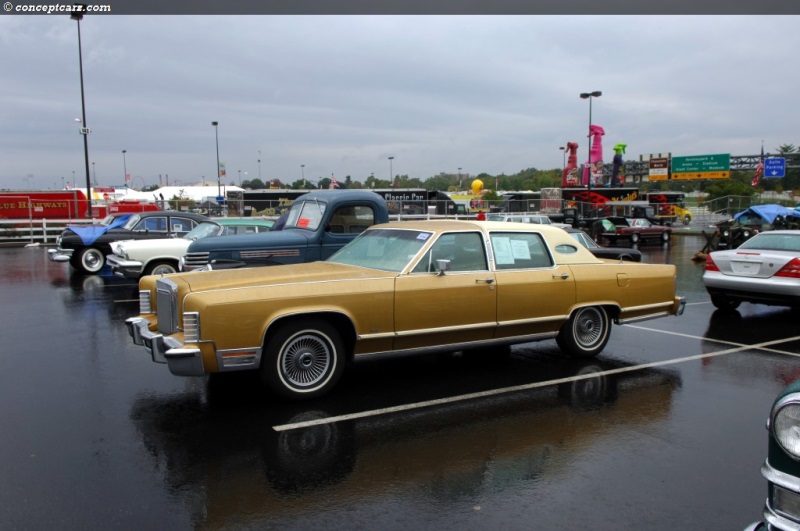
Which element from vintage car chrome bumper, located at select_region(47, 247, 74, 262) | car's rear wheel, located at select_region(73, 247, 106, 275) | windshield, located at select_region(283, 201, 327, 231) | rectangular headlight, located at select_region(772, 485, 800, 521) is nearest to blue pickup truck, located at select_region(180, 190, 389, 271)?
windshield, located at select_region(283, 201, 327, 231)

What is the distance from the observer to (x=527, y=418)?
16.6 feet

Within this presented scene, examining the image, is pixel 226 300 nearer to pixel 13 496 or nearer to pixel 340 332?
pixel 340 332

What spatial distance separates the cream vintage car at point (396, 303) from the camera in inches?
199

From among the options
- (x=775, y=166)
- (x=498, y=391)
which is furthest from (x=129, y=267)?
(x=775, y=166)

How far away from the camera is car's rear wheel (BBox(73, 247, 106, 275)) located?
15.3 meters

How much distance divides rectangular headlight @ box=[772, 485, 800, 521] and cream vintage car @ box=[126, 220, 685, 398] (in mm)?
3552

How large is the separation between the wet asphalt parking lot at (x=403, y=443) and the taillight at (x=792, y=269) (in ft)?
5.96

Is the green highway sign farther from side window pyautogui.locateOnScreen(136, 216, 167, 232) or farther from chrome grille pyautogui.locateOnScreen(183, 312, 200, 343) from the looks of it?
chrome grille pyautogui.locateOnScreen(183, 312, 200, 343)

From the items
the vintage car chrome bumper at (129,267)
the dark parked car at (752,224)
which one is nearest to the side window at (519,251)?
the vintage car chrome bumper at (129,267)

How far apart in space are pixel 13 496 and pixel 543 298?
492cm

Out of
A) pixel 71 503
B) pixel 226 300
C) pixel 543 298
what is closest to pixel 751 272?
pixel 543 298

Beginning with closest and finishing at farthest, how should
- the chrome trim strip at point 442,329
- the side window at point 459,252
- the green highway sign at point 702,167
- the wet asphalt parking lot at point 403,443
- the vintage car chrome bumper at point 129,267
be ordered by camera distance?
the wet asphalt parking lot at point 403,443
the chrome trim strip at point 442,329
the side window at point 459,252
the vintage car chrome bumper at point 129,267
the green highway sign at point 702,167

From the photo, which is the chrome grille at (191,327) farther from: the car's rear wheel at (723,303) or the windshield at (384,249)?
the car's rear wheel at (723,303)

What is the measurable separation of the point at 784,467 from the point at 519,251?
14.1ft
